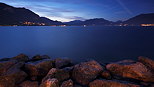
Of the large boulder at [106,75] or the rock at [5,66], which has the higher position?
the rock at [5,66]

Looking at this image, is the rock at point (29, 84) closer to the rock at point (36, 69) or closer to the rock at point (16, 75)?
the rock at point (16, 75)

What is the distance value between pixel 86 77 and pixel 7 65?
689cm

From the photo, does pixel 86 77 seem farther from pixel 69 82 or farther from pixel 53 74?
pixel 53 74

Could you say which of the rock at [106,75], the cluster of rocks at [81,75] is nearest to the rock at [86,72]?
the cluster of rocks at [81,75]

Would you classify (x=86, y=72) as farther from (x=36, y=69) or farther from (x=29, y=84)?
(x=29, y=84)

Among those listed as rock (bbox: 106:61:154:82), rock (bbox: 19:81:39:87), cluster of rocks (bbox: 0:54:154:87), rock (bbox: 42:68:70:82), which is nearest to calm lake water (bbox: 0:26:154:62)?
rock (bbox: 106:61:154:82)

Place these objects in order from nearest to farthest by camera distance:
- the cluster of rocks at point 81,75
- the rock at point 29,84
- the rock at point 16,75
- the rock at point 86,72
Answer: the cluster of rocks at point 81,75 < the rock at point 16,75 < the rock at point 29,84 < the rock at point 86,72

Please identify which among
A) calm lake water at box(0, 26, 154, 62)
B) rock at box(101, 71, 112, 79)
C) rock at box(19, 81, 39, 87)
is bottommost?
calm lake water at box(0, 26, 154, 62)

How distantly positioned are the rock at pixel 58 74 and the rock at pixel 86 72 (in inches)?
27.8

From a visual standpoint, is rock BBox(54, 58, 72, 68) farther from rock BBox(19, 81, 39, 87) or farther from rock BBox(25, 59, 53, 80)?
rock BBox(19, 81, 39, 87)

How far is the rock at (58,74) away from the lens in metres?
10.5

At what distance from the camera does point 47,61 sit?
42.1 feet

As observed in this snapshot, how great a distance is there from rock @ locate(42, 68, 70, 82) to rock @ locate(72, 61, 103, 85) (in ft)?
2.32

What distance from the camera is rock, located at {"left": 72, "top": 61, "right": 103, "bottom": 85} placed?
1098 cm
